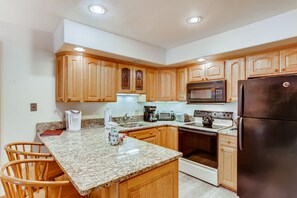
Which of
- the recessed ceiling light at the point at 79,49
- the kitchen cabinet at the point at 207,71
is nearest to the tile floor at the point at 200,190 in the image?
the kitchen cabinet at the point at 207,71

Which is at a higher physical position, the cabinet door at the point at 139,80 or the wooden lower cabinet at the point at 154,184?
the cabinet door at the point at 139,80

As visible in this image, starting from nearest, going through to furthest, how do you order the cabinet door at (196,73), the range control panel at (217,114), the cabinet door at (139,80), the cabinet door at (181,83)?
the range control panel at (217,114)
the cabinet door at (196,73)
the cabinet door at (139,80)
the cabinet door at (181,83)

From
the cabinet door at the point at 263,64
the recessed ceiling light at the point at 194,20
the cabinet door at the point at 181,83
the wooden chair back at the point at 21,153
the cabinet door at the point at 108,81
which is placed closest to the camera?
the wooden chair back at the point at 21,153

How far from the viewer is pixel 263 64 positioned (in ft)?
7.63

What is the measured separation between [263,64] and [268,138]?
109 cm

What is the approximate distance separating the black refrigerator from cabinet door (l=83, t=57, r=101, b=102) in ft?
6.91

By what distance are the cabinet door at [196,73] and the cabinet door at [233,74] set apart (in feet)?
1.54

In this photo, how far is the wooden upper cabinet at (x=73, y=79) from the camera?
2.38 meters

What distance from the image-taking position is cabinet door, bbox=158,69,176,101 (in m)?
3.52

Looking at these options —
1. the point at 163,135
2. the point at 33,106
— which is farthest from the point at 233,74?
the point at 33,106

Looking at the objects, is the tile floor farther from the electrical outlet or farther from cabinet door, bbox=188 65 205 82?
the electrical outlet

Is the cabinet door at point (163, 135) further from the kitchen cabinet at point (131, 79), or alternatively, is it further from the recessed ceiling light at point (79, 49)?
the recessed ceiling light at point (79, 49)

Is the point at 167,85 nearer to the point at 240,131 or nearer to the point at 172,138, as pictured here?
the point at 172,138

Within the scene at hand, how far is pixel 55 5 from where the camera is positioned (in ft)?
5.69
